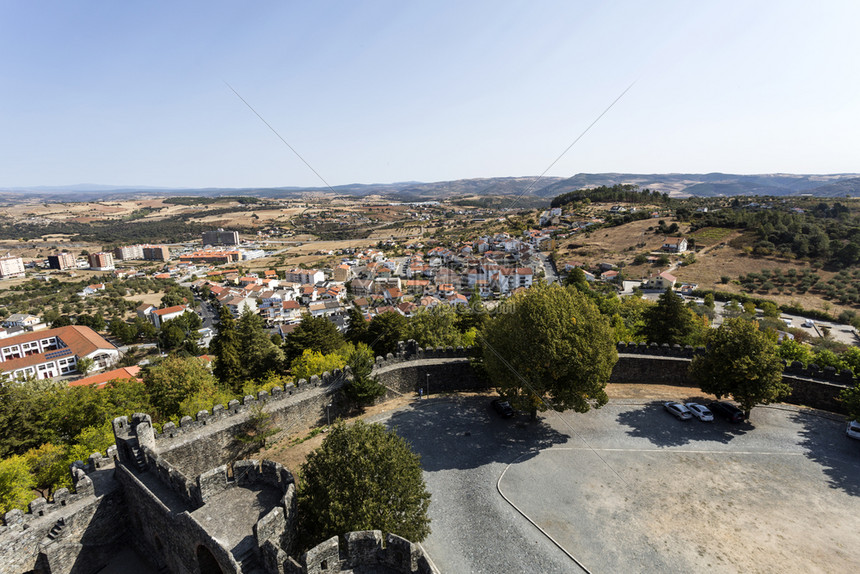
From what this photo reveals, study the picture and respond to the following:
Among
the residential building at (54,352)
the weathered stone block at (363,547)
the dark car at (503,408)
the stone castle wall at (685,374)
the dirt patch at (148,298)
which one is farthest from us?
the dirt patch at (148,298)

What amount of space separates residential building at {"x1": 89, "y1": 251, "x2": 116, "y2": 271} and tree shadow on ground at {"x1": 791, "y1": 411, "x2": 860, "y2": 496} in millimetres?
164837

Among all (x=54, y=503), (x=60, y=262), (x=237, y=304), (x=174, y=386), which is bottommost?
(x=237, y=304)

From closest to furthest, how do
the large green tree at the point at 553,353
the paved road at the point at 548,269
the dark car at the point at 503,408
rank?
the large green tree at the point at 553,353 < the dark car at the point at 503,408 < the paved road at the point at 548,269

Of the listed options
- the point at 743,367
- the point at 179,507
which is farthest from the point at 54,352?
the point at 743,367

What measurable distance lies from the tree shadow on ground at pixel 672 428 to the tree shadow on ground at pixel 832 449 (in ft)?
6.49

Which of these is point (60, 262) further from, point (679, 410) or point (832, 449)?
point (832, 449)

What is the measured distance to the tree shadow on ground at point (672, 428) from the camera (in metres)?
16.0

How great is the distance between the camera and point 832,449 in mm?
15266

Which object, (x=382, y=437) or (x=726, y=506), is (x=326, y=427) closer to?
(x=382, y=437)

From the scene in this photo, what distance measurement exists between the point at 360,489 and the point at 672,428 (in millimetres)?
13774

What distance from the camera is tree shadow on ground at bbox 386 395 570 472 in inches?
593

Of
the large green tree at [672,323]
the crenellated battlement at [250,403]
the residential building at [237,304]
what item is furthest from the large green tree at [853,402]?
the residential building at [237,304]

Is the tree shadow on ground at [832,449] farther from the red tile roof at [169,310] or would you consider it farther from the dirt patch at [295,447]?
the red tile roof at [169,310]

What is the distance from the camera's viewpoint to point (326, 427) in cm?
1767
